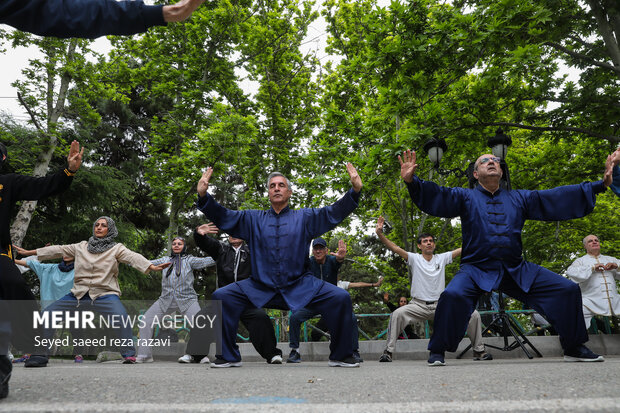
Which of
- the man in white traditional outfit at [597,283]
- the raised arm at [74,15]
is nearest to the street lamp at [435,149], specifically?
the man in white traditional outfit at [597,283]

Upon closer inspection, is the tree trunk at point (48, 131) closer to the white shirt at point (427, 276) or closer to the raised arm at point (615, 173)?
the white shirt at point (427, 276)

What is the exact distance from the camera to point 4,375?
2.38m

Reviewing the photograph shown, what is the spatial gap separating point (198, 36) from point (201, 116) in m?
2.59

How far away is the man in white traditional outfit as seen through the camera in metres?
7.54

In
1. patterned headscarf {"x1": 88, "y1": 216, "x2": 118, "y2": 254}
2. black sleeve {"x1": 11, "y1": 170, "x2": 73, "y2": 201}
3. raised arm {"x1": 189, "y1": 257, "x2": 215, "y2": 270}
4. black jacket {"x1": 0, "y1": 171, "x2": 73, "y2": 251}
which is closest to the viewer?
black jacket {"x1": 0, "y1": 171, "x2": 73, "y2": 251}

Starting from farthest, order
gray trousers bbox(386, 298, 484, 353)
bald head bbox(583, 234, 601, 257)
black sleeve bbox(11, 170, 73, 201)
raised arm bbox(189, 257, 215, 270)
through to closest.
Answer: raised arm bbox(189, 257, 215, 270) < bald head bbox(583, 234, 601, 257) < gray trousers bbox(386, 298, 484, 353) < black sleeve bbox(11, 170, 73, 201)

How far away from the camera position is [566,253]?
19.2 meters

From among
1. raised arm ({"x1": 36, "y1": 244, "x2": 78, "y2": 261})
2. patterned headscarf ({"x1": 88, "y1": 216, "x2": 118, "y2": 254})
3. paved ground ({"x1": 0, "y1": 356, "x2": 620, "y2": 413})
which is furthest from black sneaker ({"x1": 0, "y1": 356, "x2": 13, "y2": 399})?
raised arm ({"x1": 36, "y1": 244, "x2": 78, "y2": 261})

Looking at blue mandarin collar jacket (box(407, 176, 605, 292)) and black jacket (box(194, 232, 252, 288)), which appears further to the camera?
black jacket (box(194, 232, 252, 288))

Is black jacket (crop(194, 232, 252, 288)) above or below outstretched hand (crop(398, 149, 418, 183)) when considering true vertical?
below

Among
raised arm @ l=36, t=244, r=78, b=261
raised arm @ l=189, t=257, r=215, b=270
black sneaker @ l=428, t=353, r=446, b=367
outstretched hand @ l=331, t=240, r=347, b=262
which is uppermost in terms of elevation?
raised arm @ l=36, t=244, r=78, b=261

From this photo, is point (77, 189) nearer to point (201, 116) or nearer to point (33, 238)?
point (33, 238)

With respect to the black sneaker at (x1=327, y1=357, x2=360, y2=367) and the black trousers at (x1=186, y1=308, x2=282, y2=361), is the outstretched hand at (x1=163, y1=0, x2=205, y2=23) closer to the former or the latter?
the black sneaker at (x1=327, y1=357, x2=360, y2=367)

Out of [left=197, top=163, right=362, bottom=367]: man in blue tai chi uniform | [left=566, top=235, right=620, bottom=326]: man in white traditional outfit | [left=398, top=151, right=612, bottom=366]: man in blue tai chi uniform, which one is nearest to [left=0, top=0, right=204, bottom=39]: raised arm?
[left=197, top=163, right=362, bottom=367]: man in blue tai chi uniform
